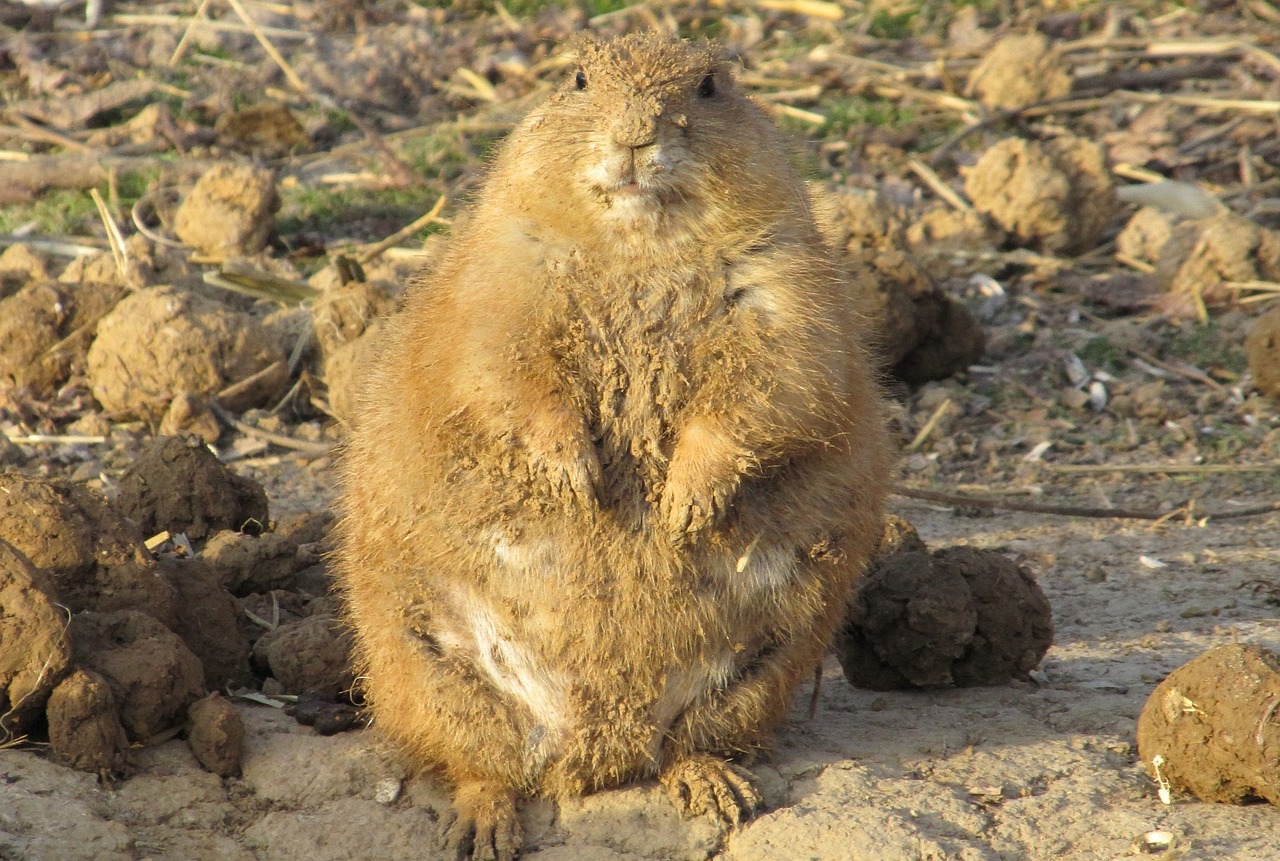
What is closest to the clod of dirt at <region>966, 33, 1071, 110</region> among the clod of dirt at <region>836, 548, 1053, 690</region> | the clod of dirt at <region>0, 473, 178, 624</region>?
the clod of dirt at <region>836, 548, 1053, 690</region>

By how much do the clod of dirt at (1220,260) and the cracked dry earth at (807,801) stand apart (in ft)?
13.7

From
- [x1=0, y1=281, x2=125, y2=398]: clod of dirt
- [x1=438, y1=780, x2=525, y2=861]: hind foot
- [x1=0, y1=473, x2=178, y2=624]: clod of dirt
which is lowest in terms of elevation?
[x1=0, y1=281, x2=125, y2=398]: clod of dirt

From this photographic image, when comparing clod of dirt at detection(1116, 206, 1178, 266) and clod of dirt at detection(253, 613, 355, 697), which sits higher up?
clod of dirt at detection(1116, 206, 1178, 266)

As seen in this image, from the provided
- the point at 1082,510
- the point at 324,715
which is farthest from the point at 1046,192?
the point at 324,715

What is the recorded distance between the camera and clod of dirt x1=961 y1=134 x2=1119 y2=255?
9180 mm

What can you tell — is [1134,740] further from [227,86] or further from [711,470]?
[227,86]

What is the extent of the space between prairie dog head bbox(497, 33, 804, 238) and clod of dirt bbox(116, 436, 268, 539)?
6.95 feet

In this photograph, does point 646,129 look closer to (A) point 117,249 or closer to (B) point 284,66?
(A) point 117,249

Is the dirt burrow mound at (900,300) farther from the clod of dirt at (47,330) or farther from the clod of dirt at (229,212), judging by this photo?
the clod of dirt at (47,330)

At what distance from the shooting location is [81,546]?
4812 mm

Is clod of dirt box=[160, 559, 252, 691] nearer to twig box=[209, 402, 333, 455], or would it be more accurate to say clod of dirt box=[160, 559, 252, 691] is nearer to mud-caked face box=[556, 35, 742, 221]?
mud-caked face box=[556, 35, 742, 221]

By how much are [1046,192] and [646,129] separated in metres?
5.55

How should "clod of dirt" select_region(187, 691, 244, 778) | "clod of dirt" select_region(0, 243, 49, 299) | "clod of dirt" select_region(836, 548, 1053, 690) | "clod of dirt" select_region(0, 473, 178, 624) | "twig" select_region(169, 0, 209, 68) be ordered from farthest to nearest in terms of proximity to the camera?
"twig" select_region(169, 0, 209, 68) → "clod of dirt" select_region(0, 243, 49, 299) → "clod of dirt" select_region(836, 548, 1053, 690) → "clod of dirt" select_region(0, 473, 178, 624) → "clod of dirt" select_region(187, 691, 244, 778)

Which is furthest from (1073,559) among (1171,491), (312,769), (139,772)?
(139,772)
